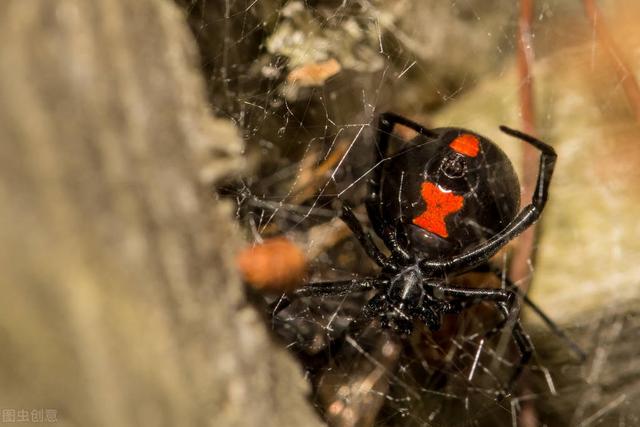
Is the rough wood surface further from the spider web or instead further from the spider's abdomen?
the spider's abdomen

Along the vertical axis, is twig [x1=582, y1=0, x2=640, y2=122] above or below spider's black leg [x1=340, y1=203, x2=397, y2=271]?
above

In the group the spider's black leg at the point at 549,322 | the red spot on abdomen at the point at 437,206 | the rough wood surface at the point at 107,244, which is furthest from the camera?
the spider's black leg at the point at 549,322

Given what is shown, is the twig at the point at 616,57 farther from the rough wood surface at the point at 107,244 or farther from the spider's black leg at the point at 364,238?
the rough wood surface at the point at 107,244

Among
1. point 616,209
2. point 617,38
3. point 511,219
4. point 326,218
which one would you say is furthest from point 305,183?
point 617,38

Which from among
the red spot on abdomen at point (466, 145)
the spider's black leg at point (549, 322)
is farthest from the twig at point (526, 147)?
the red spot on abdomen at point (466, 145)

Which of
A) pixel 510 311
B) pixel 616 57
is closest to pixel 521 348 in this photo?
pixel 510 311

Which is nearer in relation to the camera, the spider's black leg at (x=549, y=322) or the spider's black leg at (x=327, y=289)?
the spider's black leg at (x=327, y=289)

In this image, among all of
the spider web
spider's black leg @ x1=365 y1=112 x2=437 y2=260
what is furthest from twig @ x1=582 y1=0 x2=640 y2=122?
spider's black leg @ x1=365 y1=112 x2=437 y2=260
